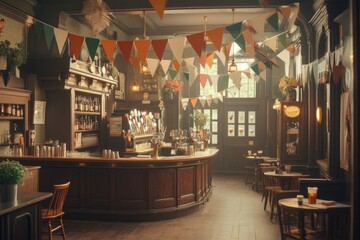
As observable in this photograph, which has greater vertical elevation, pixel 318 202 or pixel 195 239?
pixel 318 202

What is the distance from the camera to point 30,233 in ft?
13.0

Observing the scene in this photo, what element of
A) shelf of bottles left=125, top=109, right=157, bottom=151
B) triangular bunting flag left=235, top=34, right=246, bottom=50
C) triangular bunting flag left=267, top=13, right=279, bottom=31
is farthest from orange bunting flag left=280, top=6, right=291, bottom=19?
shelf of bottles left=125, top=109, right=157, bottom=151

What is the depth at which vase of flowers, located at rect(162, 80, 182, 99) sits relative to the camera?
13.2 m

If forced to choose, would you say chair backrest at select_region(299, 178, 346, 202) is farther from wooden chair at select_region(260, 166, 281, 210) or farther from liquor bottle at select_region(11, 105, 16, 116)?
liquor bottle at select_region(11, 105, 16, 116)

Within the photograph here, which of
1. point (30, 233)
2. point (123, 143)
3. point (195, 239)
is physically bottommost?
point (195, 239)

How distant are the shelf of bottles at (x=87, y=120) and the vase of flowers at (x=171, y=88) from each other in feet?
11.8

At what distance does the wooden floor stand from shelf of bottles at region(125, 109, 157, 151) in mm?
2064

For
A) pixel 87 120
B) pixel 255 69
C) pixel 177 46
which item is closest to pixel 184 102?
pixel 87 120

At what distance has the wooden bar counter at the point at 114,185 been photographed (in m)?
7.04

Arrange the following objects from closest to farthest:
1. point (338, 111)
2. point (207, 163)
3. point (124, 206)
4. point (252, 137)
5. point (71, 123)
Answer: point (338, 111) < point (124, 206) < point (71, 123) < point (207, 163) < point (252, 137)

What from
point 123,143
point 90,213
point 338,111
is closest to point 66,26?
point 123,143

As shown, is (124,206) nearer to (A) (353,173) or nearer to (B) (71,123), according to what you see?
(B) (71,123)

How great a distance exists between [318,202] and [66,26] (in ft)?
20.3

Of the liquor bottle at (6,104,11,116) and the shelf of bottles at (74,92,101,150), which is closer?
the liquor bottle at (6,104,11,116)
